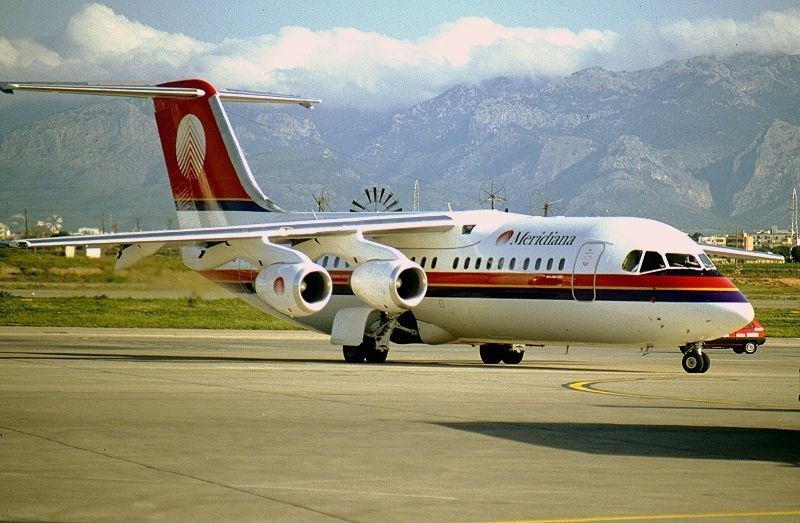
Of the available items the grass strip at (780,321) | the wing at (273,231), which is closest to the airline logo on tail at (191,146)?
the wing at (273,231)

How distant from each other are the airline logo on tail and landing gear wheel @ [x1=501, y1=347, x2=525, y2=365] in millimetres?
9985

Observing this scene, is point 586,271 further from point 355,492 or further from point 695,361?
point 355,492

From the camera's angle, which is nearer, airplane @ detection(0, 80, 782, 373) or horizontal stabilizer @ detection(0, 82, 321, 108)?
airplane @ detection(0, 80, 782, 373)

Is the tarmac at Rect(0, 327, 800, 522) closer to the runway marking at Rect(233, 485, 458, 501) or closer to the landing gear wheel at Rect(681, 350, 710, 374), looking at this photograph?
the runway marking at Rect(233, 485, 458, 501)

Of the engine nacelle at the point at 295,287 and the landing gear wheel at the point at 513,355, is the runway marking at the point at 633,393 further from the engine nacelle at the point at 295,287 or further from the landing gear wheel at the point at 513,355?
the engine nacelle at the point at 295,287

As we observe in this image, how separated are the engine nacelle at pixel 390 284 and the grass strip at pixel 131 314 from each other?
1949 centimetres

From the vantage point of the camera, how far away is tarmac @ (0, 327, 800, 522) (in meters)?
13.3

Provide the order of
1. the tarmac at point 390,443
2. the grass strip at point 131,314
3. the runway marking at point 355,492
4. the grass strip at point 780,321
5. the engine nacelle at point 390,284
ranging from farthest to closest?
1. the grass strip at point 131,314
2. the grass strip at point 780,321
3. the engine nacelle at point 390,284
4. the runway marking at point 355,492
5. the tarmac at point 390,443

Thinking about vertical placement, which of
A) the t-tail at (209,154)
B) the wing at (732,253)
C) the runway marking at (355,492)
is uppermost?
the t-tail at (209,154)

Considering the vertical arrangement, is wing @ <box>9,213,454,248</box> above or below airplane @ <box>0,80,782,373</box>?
above

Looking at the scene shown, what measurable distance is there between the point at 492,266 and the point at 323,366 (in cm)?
472

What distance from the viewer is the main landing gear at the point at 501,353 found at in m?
35.8

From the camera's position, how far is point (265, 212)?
39.1 meters

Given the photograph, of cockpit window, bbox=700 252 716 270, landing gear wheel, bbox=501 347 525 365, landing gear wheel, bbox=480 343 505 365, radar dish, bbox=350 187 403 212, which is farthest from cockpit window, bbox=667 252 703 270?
radar dish, bbox=350 187 403 212
